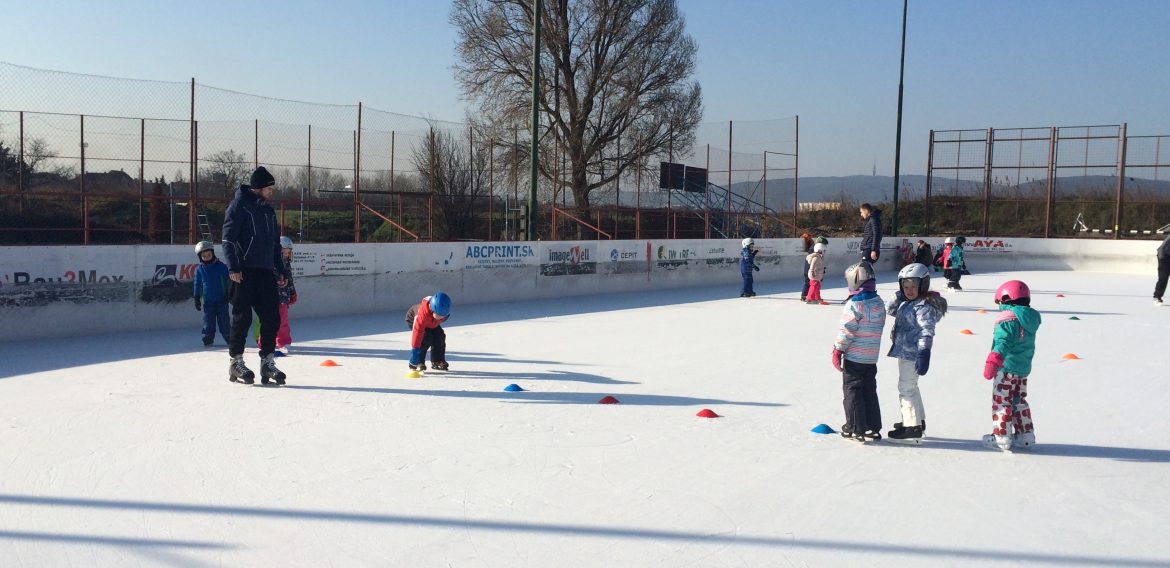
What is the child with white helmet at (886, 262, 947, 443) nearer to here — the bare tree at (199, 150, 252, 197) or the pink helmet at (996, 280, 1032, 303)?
the pink helmet at (996, 280, 1032, 303)

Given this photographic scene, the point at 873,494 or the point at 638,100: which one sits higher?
the point at 638,100

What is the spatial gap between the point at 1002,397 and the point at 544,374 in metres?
4.25

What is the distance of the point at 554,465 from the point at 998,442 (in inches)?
117

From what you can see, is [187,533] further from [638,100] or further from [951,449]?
[638,100]

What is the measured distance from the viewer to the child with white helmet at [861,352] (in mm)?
6109

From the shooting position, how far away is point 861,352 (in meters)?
6.11

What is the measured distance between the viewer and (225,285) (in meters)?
10.5

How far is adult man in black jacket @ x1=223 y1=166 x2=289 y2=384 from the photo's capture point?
7.75m

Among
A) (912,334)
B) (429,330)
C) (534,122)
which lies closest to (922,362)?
(912,334)

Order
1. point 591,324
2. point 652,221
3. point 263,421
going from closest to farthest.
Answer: point 263,421 → point 591,324 → point 652,221

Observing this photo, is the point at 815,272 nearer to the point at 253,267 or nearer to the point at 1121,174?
the point at 253,267

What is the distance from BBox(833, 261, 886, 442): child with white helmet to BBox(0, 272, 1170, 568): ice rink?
289mm

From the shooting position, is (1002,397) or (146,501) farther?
(1002,397)

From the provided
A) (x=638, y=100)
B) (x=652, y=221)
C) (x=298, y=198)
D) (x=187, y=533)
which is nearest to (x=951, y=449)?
(x=187, y=533)
